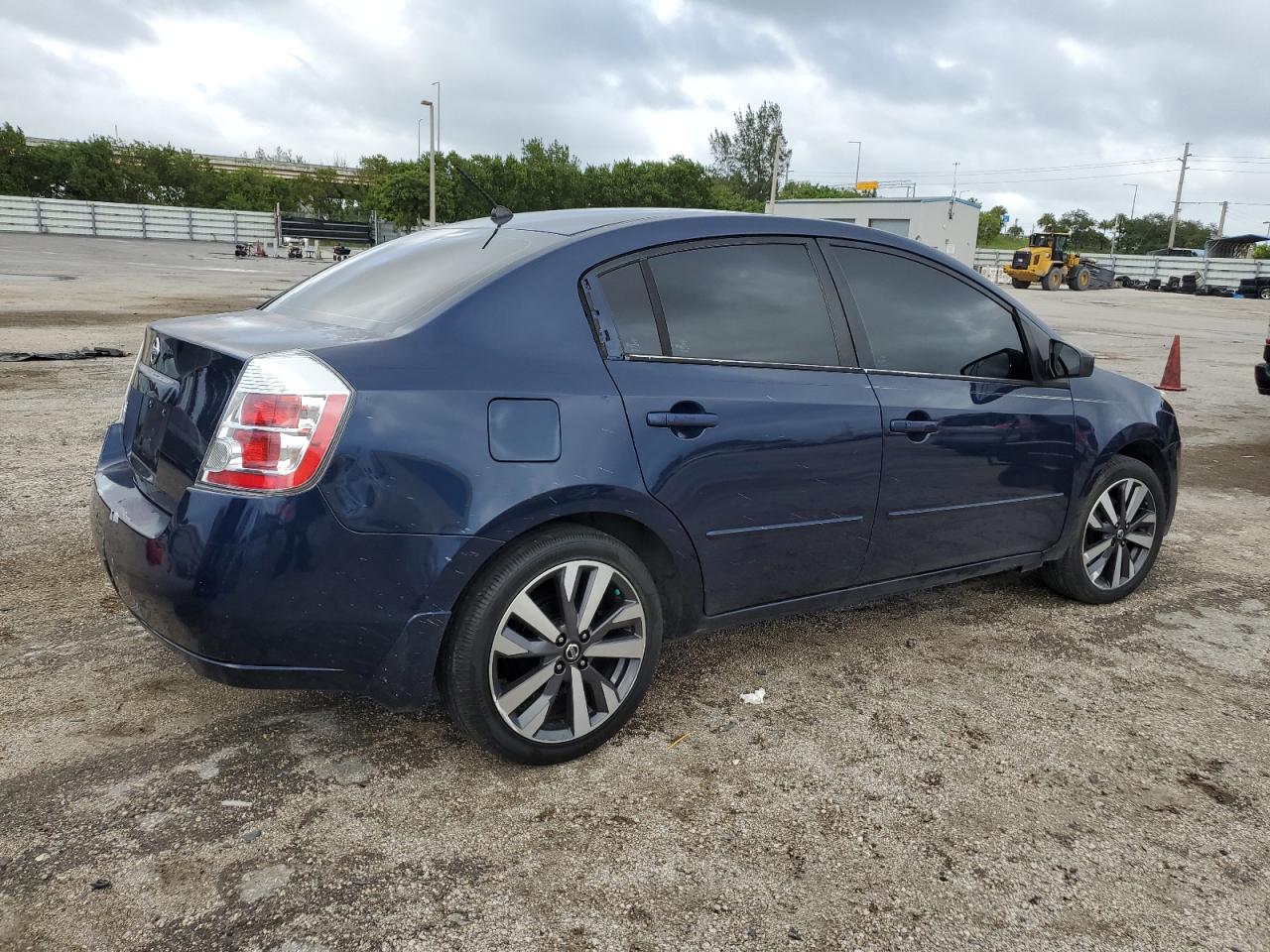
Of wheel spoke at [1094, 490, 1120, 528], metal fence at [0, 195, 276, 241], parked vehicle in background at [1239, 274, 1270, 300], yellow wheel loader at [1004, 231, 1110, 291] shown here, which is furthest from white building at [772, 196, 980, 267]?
wheel spoke at [1094, 490, 1120, 528]

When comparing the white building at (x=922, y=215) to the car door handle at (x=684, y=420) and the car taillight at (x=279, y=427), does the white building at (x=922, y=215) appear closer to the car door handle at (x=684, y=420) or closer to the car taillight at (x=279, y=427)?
the car door handle at (x=684, y=420)

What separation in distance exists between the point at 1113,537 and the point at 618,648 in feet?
8.50

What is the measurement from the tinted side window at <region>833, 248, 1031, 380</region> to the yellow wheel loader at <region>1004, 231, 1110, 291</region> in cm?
3976

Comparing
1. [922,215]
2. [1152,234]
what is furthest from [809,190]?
[922,215]

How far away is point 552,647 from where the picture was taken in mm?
2750

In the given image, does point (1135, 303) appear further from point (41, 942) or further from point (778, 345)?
point (41, 942)

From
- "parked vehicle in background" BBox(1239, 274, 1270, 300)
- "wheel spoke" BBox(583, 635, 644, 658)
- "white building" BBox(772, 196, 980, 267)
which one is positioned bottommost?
"wheel spoke" BBox(583, 635, 644, 658)

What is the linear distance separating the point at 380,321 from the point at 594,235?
0.69 meters

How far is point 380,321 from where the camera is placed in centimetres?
280

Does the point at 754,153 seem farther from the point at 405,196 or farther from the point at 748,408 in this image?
the point at 748,408

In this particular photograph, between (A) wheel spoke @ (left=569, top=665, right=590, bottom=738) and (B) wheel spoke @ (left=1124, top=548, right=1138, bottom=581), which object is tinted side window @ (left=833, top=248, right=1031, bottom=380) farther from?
(A) wheel spoke @ (left=569, top=665, right=590, bottom=738)

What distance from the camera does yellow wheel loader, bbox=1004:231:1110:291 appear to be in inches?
1577

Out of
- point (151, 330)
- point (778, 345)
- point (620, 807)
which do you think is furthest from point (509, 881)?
point (151, 330)

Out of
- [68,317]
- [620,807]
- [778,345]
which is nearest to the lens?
[620,807]
